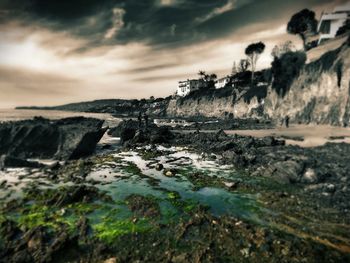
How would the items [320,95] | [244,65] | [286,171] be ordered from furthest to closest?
[244,65]
[320,95]
[286,171]

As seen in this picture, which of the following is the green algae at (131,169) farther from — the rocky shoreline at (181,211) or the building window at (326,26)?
the building window at (326,26)

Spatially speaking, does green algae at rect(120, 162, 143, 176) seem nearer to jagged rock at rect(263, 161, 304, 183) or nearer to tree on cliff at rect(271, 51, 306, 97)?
jagged rock at rect(263, 161, 304, 183)

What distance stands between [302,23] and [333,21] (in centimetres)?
924

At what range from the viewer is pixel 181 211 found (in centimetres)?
1502

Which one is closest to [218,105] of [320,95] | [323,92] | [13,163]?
[320,95]

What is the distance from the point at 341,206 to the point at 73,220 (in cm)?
1447

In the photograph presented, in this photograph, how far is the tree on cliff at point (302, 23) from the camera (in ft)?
299

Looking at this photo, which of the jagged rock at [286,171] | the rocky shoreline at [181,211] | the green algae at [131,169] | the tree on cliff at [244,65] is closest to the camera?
the rocky shoreline at [181,211]

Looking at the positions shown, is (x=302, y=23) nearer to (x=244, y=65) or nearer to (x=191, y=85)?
(x=244, y=65)

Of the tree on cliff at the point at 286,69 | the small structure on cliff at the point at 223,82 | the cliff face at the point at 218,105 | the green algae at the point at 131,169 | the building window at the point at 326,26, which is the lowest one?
the green algae at the point at 131,169

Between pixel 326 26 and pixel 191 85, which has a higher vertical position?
pixel 326 26

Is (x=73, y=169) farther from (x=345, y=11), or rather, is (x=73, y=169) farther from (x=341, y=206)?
(x=345, y=11)

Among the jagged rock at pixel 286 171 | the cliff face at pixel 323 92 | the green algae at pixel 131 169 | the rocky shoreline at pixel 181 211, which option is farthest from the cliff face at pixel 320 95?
the green algae at pixel 131 169

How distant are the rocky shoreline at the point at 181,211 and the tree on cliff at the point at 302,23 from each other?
8059 cm
